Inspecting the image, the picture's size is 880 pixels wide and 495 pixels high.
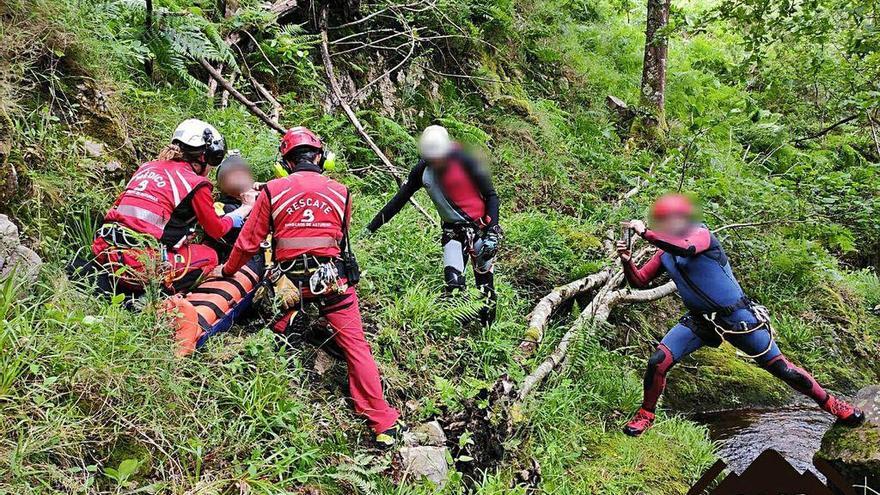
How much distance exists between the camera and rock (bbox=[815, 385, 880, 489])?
4.41 meters

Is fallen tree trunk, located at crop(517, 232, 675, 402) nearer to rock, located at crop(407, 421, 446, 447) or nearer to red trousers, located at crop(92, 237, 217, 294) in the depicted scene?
rock, located at crop(407, 421, 446, 447)

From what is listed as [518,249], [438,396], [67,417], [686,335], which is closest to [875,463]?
[686,335]

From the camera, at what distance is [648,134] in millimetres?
11648

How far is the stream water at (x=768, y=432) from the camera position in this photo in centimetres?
569

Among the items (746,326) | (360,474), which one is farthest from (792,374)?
(360,474)

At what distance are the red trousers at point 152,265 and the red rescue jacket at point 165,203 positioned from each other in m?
0.14

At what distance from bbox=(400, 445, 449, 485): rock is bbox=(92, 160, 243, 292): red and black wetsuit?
1.92 metres

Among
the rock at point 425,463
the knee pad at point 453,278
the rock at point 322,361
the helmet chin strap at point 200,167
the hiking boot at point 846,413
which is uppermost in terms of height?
the helmet chin strap at point 200,167

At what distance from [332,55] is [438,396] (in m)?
6.01

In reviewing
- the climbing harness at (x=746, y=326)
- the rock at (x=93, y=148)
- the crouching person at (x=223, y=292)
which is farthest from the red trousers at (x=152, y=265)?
the climbing harness at (x=746, y=326)

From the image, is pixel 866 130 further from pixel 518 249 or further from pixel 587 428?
pixel 587 428

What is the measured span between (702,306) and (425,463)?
9.74 feet

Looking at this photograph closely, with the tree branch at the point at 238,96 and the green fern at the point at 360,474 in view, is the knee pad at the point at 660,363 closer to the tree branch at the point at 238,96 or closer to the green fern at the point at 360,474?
the green fern at the point at 360,474

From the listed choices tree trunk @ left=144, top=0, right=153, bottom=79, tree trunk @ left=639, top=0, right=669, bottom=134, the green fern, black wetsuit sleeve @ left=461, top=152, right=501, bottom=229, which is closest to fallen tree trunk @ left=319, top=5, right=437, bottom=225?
black wetsuit sleeve @ left=461, top=152, right=501, bottom=229
